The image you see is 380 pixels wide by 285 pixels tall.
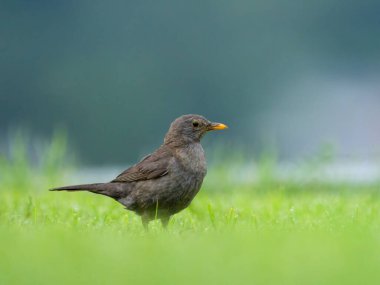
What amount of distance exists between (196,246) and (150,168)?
2.32 m

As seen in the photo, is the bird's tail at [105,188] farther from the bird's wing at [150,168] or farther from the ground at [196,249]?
the ground at [196,249]

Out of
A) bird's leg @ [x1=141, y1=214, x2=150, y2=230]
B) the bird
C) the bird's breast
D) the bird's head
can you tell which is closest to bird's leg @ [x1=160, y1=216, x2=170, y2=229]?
the bird

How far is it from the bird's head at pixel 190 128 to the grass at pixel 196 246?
29.7 inches

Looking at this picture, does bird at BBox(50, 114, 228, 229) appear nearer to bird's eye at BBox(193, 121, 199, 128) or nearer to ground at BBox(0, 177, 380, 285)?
bird's eye at BBox(193, 121, 199, 128)

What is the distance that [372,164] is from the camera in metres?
12.2

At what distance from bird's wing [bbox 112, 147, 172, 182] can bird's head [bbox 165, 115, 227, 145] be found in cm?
16

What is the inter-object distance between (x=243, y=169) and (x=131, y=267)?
765 cm

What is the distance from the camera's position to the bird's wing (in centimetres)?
747

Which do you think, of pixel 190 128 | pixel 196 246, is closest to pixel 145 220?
pixel 190 128

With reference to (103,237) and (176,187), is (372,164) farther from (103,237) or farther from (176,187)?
(103,237)

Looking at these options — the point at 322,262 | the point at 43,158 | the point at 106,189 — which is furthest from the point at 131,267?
the point at 43,158

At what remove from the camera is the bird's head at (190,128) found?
25.7ft

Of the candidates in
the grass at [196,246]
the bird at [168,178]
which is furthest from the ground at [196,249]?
the bird at [168,178]

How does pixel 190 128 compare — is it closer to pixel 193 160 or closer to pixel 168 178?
pixel 193 160
